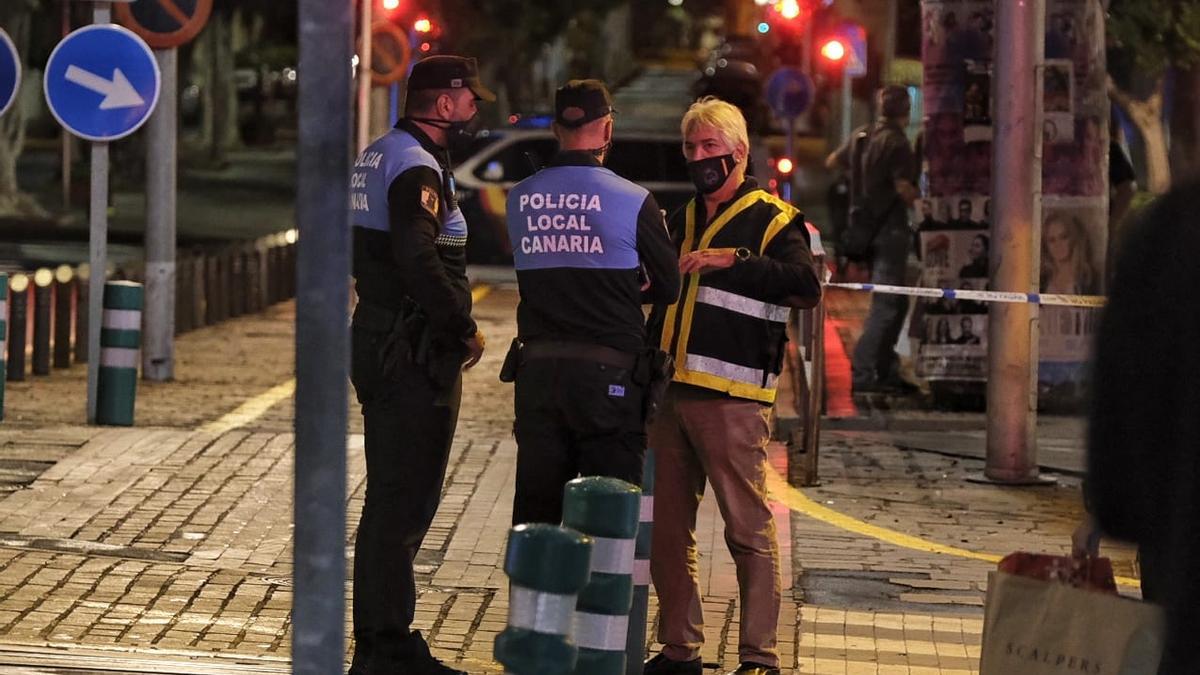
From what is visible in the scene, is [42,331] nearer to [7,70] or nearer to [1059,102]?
[7,70]

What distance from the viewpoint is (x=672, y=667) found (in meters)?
6.91

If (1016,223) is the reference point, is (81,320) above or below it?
below

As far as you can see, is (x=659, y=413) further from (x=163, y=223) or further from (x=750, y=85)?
(x=750, y=85)

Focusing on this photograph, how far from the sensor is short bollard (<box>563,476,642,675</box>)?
196 inches

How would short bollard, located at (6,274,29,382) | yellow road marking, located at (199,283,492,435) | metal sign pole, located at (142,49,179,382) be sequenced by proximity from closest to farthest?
yellow road marking, located at (199,283,492,435), short bollard, located at (6,274,29,382), metal sign pole, located at (142,49,179,382)

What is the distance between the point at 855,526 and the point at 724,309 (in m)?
3.16

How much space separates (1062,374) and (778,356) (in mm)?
7060

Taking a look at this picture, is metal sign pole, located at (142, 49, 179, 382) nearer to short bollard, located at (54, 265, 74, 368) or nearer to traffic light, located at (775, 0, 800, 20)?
short bollard, located at (54, 265, 74, 368)

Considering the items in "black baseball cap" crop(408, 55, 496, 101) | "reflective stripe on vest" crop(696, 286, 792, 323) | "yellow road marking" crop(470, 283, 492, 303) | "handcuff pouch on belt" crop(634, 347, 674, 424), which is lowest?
"yellow road marking" crop(470, 283, 492, 303)

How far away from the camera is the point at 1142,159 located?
127 feet

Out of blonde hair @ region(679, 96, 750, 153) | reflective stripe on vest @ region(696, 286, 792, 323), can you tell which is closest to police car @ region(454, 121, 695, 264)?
blonde hair @ region(679, 96, 750, 153)

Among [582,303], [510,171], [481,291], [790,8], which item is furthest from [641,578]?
[790,8]

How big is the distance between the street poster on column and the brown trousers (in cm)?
648

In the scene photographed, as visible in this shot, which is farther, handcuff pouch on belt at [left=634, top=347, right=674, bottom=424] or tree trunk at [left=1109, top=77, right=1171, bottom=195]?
tree trunk at [left=1109, top=77, right=1171, bottom=195]
